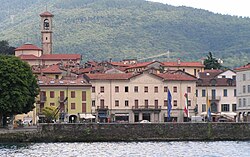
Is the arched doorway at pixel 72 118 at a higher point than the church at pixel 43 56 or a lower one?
lower

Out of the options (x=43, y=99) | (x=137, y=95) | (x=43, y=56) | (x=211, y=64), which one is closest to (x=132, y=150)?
(x=43, y=99)

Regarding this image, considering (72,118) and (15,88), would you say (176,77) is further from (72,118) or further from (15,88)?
(15,88)

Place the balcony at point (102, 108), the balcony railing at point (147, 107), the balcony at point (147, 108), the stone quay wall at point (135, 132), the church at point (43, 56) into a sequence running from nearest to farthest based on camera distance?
the stone quay wall at point (135, 132), the balcony at point (102, 108), the balcony at point (147, 108), the balcony railing at point (147, 107), the church at point (43, 56)

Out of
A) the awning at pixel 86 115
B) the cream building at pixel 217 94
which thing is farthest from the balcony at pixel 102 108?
the cream building at pixel 217 94

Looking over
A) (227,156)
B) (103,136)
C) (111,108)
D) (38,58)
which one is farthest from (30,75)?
(38,58)

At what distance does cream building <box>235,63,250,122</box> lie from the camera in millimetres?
115500

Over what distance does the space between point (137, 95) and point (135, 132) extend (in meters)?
36.9

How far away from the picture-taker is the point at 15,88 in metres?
93.6

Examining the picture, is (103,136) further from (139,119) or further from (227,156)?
(139,119)

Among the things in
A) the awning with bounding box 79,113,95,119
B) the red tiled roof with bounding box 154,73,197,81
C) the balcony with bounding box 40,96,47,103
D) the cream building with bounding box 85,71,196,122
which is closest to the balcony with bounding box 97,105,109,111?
the cream building with bounding box 85,71,196,122

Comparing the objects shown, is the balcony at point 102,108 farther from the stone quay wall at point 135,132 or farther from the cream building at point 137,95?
the stone quay wall at point 135,132

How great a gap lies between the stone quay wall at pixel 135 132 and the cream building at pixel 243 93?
2453cm

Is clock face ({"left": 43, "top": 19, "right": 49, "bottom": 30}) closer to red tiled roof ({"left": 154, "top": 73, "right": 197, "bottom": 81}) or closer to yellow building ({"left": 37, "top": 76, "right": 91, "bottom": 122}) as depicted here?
red tiled roof ({"left": 154, "top": 73, "right": 197, "bottom": 81})

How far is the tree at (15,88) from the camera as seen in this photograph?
3639 inches
